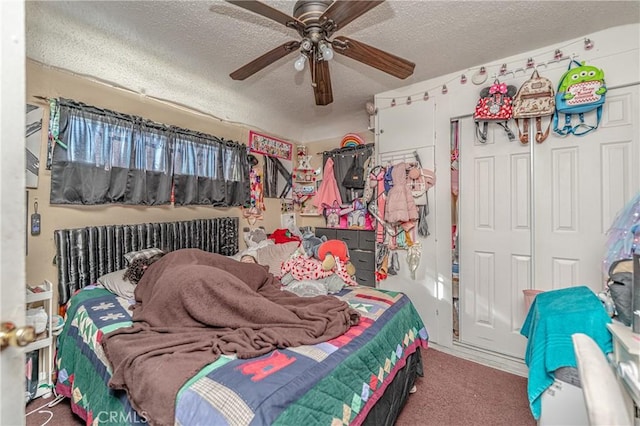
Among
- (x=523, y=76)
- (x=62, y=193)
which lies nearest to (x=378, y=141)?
(x=523, y=76)

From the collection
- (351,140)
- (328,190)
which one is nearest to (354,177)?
(328,190)

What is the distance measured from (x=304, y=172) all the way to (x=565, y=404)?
11.8 feet

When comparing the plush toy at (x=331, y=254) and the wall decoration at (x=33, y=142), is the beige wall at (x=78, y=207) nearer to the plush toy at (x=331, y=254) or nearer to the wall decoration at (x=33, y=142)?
the wall decoration at (x=33, y=142)

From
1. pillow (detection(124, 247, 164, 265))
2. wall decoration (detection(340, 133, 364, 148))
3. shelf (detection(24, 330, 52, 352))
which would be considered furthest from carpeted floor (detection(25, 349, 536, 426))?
wall decoration (detection(340, 133, 364, 148))

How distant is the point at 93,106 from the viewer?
7.17ft

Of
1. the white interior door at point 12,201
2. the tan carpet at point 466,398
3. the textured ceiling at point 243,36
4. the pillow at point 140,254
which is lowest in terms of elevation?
the tan carpet at point 466,398

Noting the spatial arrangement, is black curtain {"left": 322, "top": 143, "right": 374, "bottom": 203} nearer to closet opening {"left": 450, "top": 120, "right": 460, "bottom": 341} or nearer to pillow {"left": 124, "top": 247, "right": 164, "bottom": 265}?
closet opening {"left": 450, "top": 120, "right": 460, "bottom": 341}

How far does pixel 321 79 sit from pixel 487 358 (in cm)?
274

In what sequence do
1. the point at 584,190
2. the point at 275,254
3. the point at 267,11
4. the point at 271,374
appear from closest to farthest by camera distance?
the point at 271,374 < the point at 267,11 < the point at 584,190 < the point at 275,254

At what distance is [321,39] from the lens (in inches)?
63.0

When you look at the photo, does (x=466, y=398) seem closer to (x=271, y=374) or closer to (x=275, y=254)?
(x=271, y=374)

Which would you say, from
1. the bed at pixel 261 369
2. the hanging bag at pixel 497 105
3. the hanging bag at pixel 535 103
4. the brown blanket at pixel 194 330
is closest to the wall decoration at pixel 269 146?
the bed at pixel 261 369

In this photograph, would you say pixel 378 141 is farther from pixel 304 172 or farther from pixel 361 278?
pixel 361 278

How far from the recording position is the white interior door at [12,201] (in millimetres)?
578
